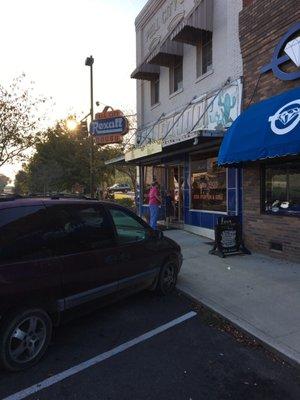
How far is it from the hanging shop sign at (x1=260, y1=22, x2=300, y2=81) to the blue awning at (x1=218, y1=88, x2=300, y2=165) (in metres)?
0.53

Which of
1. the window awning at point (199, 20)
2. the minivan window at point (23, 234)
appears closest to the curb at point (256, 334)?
the minivan window at point (23, 234)

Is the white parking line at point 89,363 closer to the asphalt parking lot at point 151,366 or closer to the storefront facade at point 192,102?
the asphalt parking lot at point 151,366

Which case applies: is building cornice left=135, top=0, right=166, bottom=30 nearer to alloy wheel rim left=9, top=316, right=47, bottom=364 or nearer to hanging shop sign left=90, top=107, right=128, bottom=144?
hanging shop sign left=90, top=107, right=128, bottom=144

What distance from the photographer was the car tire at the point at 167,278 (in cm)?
647

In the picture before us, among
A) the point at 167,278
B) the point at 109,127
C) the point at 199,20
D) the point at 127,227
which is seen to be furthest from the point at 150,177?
the point at 127,227

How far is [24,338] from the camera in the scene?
4.08m

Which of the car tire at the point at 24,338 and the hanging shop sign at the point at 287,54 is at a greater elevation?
the hanging shop sign at the point at 287,54

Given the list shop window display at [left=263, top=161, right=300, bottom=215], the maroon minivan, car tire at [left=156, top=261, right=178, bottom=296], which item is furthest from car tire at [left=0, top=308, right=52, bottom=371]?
shop window display at [left=263, top=161, right=300, bottom=215]

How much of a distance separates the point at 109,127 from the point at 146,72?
264 cm

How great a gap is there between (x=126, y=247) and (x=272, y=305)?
2.24m

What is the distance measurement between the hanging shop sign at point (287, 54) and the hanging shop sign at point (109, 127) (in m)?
8.27

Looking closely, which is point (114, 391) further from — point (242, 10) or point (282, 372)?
point (242, 10)

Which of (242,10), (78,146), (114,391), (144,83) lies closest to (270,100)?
(242,10)

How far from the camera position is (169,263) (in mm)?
6637
